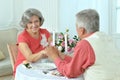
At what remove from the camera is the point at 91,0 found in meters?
4.08

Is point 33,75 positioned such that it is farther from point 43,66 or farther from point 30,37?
point 30,37

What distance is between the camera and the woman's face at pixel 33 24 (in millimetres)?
2420

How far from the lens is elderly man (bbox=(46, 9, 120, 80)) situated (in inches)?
60.9

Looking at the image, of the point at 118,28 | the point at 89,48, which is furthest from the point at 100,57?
the point at 118,28

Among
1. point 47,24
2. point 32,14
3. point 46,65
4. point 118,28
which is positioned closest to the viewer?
point 46,65

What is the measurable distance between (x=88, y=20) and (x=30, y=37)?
3.18ft

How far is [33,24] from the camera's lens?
2422mm

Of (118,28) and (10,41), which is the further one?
(10,41)

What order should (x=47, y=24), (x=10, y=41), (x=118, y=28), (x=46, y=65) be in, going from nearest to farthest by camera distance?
(x=46, y=65) < (x=118, y=28) < (x=10, y=41) < (x=47, y=24)

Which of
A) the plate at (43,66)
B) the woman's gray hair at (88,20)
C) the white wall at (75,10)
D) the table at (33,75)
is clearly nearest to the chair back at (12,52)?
the plate at (43,66)

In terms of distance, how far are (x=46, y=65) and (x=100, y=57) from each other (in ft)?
2.07

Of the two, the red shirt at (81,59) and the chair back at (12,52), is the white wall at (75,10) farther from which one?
the red shirt at (81,59)

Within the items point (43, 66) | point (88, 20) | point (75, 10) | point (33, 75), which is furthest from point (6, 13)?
point (88, 20)

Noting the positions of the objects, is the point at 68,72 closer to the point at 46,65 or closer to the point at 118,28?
the point at 46,65
